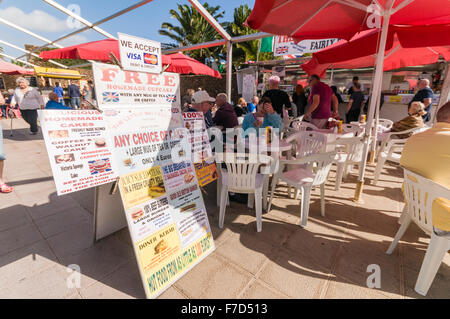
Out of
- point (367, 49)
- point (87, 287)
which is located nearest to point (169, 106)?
point (87, 287)

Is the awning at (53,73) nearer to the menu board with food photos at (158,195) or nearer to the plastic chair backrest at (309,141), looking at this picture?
the menu board with food photos at (158,195)

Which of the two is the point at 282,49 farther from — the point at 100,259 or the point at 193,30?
the point at 193,30

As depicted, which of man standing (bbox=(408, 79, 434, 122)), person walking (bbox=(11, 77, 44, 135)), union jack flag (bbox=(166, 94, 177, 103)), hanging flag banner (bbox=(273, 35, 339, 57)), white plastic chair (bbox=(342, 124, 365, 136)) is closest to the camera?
union jack flag (bbox=(166, 94, 177, 103))

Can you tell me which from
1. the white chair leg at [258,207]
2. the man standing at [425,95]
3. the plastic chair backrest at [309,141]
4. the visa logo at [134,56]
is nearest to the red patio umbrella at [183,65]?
the plastic chair backrest at [309,141]

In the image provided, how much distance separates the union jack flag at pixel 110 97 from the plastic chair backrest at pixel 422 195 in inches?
106

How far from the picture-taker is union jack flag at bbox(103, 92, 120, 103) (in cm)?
167

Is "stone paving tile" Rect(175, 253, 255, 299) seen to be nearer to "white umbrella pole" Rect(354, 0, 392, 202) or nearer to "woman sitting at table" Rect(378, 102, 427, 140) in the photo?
"white umbrella pole" Rect(354, 0, 392, 202)

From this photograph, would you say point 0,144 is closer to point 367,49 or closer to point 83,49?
point 83,49

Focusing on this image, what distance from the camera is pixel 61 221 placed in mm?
2762

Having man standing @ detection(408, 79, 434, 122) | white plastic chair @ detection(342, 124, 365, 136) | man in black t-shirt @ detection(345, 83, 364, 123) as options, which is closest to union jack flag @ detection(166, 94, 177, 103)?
white plastic chair @ detection(342, 124, 365, 136)

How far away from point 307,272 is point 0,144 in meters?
4.49

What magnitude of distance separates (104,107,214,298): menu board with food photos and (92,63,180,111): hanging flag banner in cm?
9

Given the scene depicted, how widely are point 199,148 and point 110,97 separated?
98cm

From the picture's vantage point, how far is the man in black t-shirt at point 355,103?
7457 millimetres
